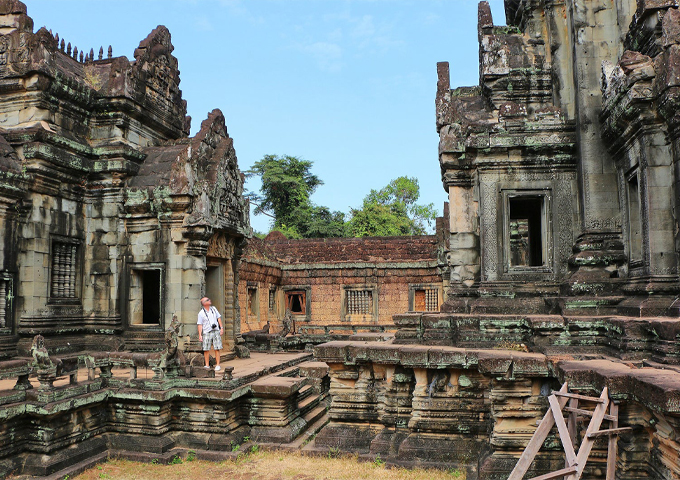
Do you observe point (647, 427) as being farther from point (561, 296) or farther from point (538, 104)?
point (538, 104)

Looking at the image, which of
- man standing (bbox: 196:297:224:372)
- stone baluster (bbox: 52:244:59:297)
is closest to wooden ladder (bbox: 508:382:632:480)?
man standing (bbox: 196:297:224:372)

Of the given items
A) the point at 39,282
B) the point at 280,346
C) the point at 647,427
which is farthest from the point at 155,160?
the point at 647,427

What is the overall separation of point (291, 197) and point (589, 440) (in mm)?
36381

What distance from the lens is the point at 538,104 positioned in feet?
31.8

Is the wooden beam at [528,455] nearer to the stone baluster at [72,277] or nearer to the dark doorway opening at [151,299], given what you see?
the stone baluster at [72,277]

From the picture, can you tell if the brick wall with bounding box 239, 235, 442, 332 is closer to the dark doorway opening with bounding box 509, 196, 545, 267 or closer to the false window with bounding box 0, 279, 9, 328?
the dark doorway opening with bounding box 509, 196, 545, 267

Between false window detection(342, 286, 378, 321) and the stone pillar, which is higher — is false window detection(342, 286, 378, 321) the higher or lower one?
the lower one

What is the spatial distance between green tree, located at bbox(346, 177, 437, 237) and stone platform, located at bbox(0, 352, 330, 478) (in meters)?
28.8

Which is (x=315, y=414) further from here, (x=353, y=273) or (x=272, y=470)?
(x=353, y=273)

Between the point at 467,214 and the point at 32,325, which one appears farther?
the point at 32,325

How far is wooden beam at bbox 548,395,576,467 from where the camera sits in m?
4.27

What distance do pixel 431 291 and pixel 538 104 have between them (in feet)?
43.9

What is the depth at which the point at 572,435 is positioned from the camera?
504cm

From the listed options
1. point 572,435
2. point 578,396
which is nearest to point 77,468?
point 572,435
